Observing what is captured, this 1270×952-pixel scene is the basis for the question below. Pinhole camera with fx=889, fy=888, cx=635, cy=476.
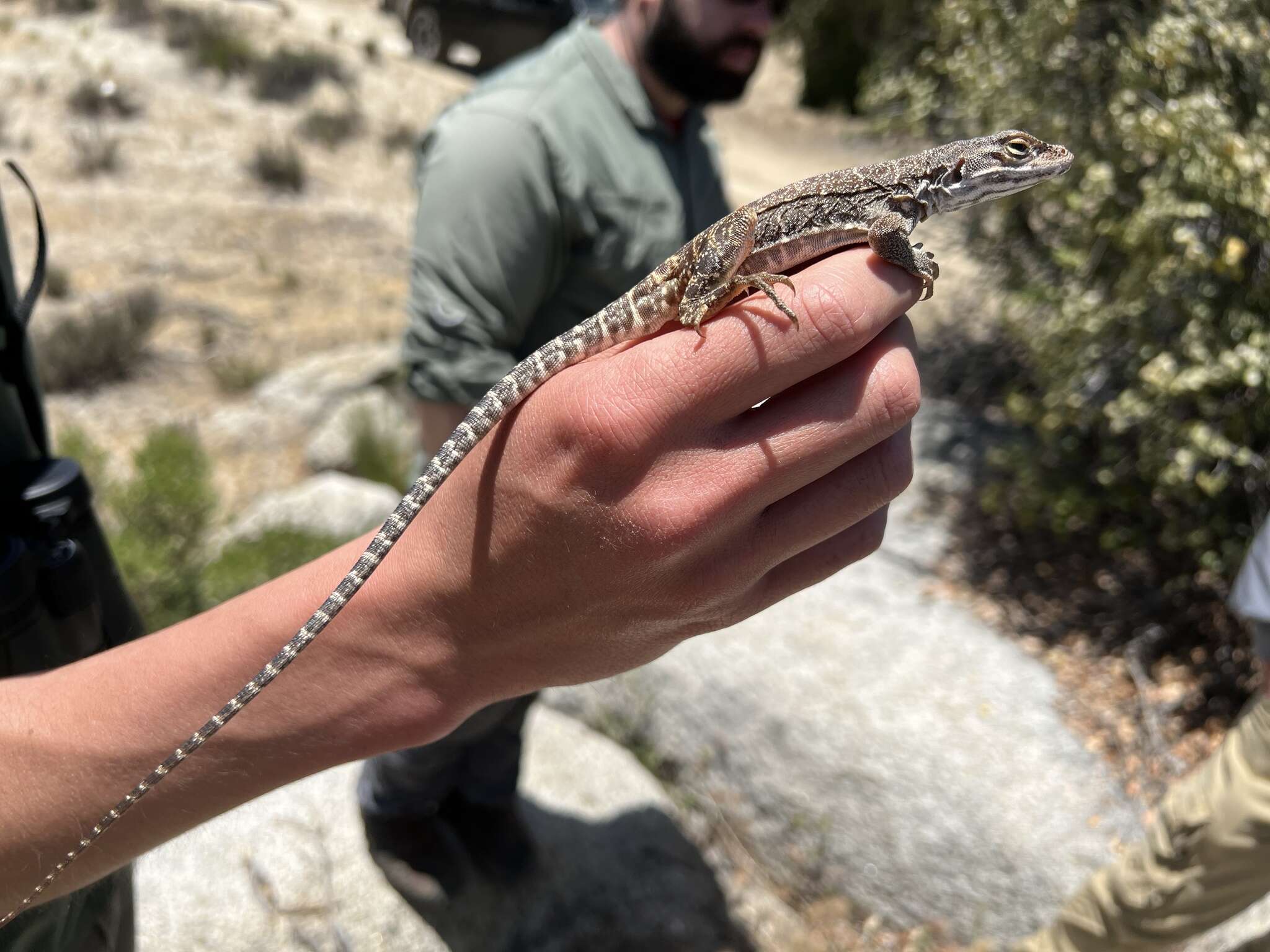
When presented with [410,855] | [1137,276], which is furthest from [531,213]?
[1137,276]

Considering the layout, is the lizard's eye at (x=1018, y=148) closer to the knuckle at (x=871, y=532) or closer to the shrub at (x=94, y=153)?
the knuckle at (x=871, y=532)

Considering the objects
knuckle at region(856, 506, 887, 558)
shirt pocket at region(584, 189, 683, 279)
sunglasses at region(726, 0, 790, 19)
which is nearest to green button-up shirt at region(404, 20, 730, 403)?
shirt pocket at region(584, 189, 683, 279)

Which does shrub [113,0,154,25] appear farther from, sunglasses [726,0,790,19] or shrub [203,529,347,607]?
sunglasses [726,0,790,19]

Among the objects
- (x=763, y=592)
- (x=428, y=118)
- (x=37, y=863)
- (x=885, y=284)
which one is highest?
(x=885, y=284)

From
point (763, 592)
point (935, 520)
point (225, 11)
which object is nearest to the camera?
point (763, 592)

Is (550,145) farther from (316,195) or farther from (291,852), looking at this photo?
(316,195)

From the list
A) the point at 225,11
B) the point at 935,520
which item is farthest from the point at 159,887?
the point at 225,11

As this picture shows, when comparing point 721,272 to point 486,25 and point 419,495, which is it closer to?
point 419,495
